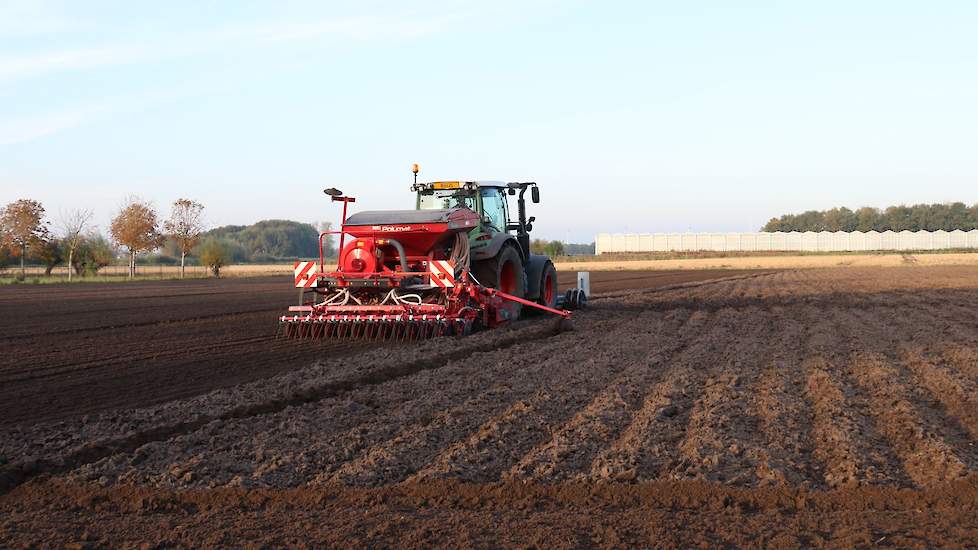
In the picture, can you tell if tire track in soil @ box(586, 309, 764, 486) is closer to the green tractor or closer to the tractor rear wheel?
the green tractor

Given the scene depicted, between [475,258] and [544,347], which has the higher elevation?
[475,258]

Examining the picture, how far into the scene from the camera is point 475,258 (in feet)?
46.5

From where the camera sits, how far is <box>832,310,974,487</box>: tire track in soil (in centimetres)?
546

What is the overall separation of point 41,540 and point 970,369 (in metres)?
8.77

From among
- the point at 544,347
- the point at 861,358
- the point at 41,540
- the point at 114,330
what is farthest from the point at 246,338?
the point at 41,540

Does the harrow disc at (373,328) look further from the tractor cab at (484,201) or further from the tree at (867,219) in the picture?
the tree at (867,219)

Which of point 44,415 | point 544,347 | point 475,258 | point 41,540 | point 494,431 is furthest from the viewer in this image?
point 475,258

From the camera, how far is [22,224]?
4712 centimetres

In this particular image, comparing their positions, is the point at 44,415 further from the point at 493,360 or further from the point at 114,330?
the point at 114,330

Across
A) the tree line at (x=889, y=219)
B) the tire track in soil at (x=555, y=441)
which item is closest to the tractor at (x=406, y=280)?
the tire track in soil at (x=555, y=441)

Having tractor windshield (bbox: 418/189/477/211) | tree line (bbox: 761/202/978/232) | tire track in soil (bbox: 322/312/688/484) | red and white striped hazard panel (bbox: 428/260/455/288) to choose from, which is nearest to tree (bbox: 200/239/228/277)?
tractor windshield (bbox: 418/189/477/211)

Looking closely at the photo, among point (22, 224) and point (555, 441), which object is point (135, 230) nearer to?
point (22, 224)

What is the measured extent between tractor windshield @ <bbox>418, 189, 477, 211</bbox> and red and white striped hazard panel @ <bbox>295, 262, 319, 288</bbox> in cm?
254

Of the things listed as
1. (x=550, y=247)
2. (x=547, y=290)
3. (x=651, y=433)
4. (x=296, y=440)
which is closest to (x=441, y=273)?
(x=547, y=290)
